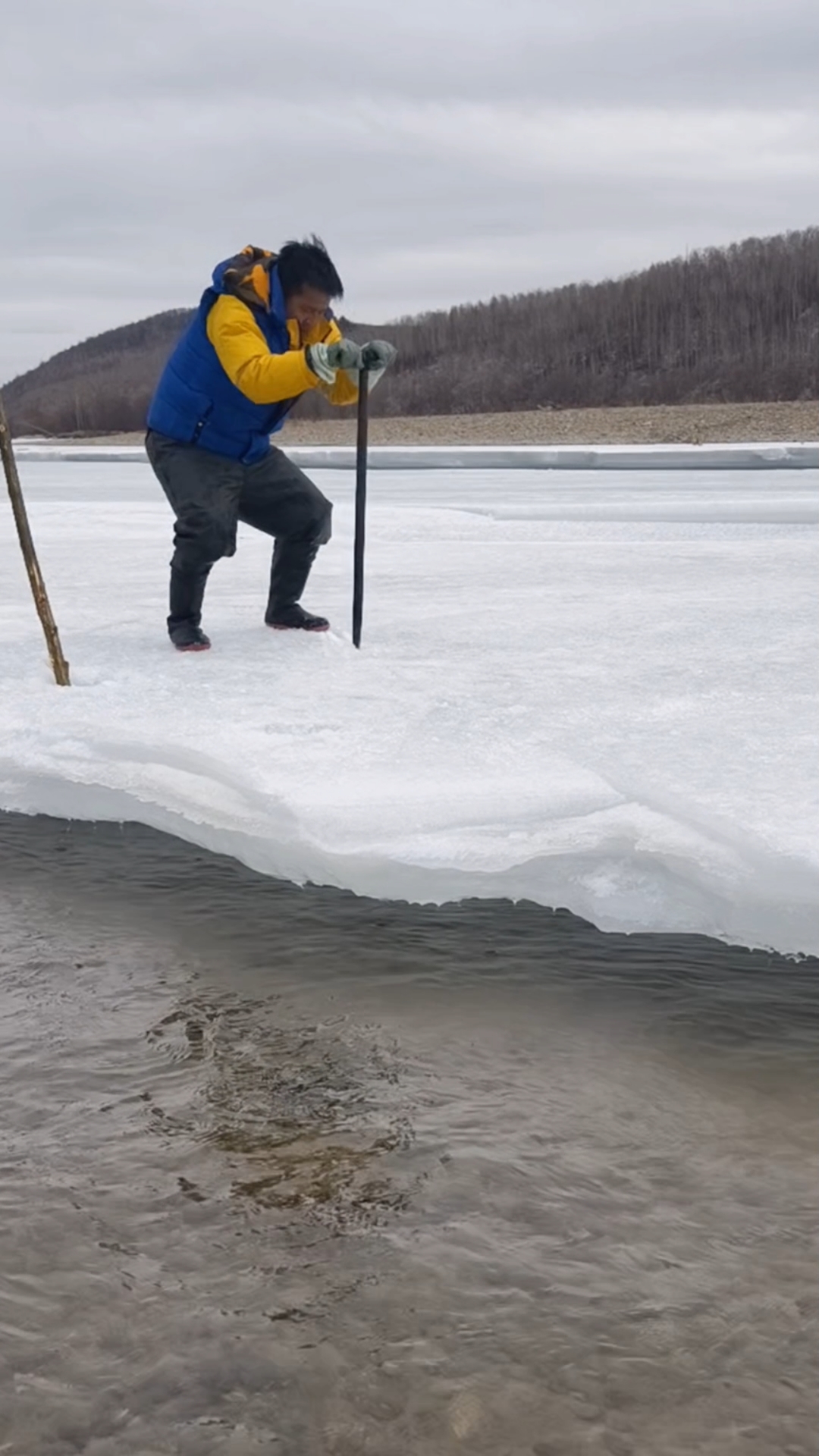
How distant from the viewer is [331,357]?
13.0ft

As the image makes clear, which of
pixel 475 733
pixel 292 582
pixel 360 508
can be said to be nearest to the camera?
pixel 475 733

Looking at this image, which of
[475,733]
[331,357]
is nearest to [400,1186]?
[475,733]

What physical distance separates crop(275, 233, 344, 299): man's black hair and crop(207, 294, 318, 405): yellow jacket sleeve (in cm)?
16

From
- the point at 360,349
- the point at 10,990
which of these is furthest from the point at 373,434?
the point at 10,990

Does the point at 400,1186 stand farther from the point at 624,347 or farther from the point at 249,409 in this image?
the point at 624,347

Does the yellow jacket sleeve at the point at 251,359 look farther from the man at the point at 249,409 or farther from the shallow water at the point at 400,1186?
the shallow water at the point at 400,1186

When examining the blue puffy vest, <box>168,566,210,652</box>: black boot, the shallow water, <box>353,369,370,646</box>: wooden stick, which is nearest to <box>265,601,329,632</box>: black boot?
<box>353,369,370,646</box>: wooden stick

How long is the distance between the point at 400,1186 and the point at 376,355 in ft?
9.02

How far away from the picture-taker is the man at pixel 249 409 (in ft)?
13.6

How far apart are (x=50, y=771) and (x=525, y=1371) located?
2.21 meters

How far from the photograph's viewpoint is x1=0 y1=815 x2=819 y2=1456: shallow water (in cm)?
153

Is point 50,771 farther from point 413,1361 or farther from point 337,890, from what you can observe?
point 413,1361

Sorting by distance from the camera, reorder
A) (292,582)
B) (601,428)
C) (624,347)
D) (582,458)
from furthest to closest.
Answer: (624,347), (601,428), (582,458), (292,582)

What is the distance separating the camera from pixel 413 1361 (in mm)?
1584
